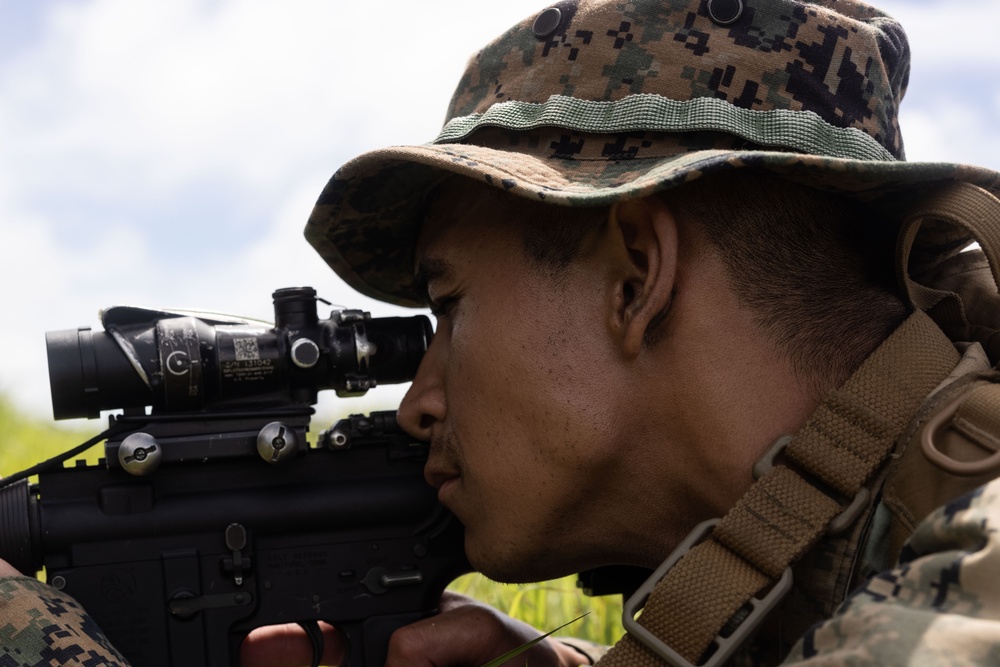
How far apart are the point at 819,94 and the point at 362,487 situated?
1.56m

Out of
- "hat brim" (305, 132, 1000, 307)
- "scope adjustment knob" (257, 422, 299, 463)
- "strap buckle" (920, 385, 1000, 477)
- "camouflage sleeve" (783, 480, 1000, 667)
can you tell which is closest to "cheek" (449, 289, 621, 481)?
"hat brim" (305, 132, 1000, 307)

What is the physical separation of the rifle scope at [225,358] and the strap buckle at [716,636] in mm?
1010

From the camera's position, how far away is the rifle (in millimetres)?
2699

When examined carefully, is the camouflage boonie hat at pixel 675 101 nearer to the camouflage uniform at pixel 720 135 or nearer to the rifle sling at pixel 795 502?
the camouflage uniform at pixel 720 135

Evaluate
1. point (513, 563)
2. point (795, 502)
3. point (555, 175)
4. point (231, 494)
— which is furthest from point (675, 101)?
point (231, 494)

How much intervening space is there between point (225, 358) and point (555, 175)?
1.02 metres

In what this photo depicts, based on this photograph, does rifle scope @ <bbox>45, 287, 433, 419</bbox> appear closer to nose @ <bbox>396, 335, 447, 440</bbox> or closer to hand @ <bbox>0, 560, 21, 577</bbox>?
nose @ <bbox>396, 335, 447, 440</bbox>

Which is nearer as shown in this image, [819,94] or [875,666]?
[875,666]

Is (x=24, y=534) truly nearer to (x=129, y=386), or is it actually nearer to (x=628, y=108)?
(x=129, y=386)

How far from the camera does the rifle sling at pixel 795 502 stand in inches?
83.0

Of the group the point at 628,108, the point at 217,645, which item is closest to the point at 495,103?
the point at 628,108

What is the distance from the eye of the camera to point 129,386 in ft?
8.90

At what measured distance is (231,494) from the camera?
2.81 meters

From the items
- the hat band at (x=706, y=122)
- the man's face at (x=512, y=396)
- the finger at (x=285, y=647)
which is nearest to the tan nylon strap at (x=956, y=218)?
the hat band at (x=706, y=122)
